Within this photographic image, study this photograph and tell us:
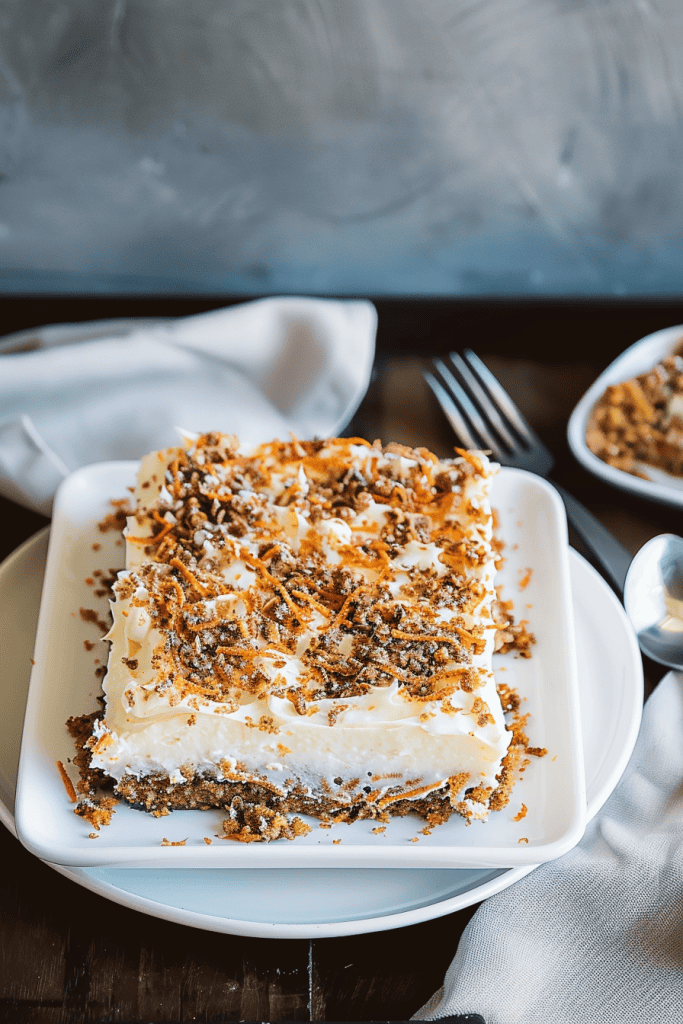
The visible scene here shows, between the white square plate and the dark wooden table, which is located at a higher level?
the white square plate

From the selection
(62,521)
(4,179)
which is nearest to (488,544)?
(62,521)

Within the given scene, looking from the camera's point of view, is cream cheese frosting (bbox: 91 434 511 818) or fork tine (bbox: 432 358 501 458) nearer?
cream cheese frosting (bbox: 91 434 511 818)

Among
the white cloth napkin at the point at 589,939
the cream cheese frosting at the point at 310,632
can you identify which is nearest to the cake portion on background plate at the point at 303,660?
the cream cheese frosting at the point at 310,632

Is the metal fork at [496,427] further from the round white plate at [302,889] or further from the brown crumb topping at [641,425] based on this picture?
the round white plate at [302,889]

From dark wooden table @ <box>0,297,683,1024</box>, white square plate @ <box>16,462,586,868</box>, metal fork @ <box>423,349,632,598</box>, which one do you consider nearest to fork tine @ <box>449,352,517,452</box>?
metal fork @ <box>423,349,632,598</box>

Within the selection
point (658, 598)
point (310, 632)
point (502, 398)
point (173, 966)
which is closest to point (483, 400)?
point (502, 398)

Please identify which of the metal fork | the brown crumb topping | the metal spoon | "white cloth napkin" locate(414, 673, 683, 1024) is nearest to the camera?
"white cloth napkin" locate(414, 673, 683, 1024)

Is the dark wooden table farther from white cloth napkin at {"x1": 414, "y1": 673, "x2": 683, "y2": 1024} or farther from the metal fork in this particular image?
the metal fork
